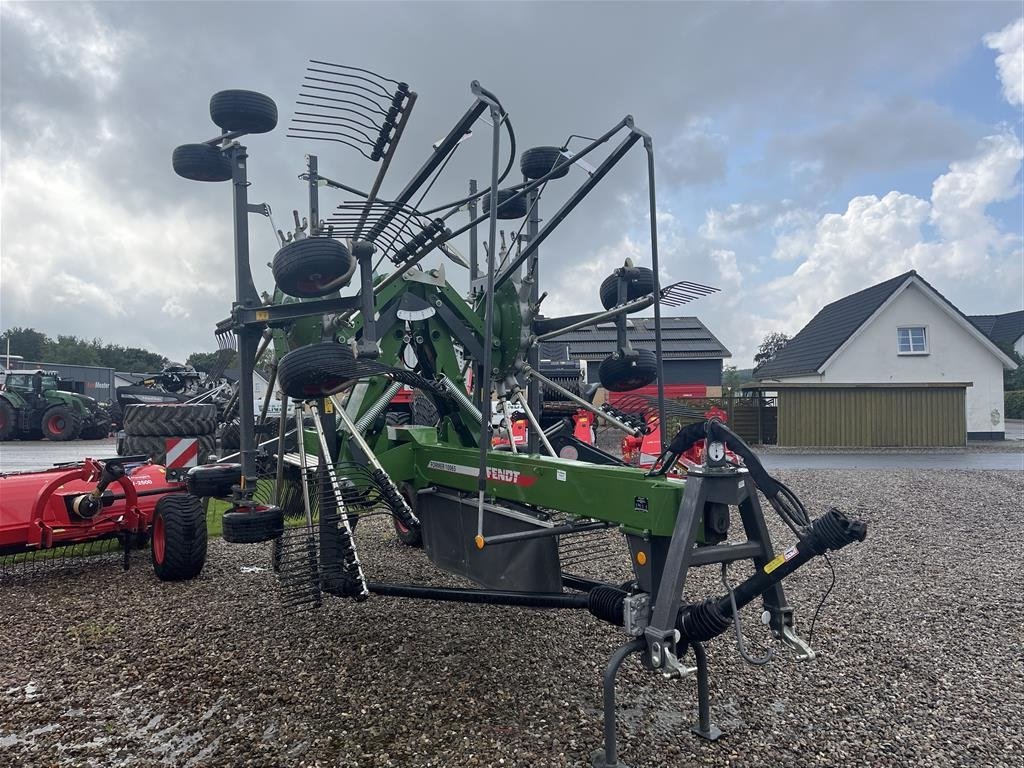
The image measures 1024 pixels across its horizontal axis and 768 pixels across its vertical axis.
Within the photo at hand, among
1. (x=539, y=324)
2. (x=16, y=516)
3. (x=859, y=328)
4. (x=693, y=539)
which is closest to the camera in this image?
→ (x=693, y=539)

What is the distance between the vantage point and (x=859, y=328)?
24016 mm

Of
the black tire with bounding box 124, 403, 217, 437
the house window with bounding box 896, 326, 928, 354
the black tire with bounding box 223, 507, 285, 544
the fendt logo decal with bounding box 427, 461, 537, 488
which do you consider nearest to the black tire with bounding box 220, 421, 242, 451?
the black tire with bounding box 124, 403, 217, 437

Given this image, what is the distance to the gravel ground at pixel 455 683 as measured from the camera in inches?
125

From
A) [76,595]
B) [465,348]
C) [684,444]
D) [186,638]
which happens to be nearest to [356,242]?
[465,348]

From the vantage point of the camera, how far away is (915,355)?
78.6ft

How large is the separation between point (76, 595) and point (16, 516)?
2.38ft

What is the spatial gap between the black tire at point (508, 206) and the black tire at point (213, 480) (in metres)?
2.37

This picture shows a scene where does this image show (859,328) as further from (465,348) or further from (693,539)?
(693,539)

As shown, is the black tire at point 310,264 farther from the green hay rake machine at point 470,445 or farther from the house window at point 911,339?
the house window at point 911,339

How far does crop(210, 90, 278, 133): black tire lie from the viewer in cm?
439

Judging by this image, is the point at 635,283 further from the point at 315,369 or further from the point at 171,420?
the point at 171,420

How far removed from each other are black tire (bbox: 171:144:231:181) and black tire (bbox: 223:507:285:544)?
6.91 feet

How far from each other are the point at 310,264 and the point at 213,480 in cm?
178

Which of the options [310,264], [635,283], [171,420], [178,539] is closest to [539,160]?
[635,283]
